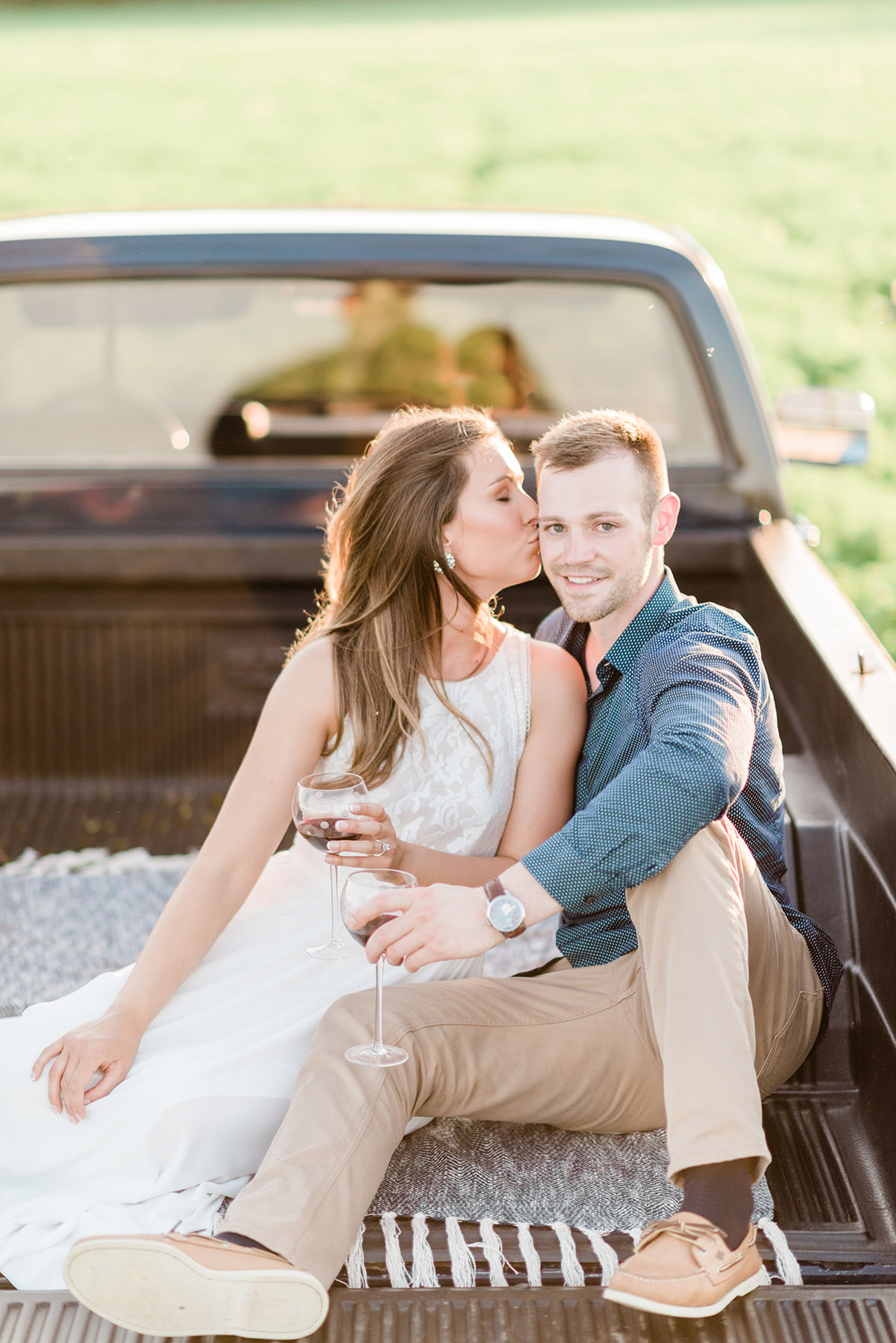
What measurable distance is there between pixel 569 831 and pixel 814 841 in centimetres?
62

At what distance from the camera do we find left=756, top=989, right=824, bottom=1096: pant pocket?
2102 mm

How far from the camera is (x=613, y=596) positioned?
2221 millimetres

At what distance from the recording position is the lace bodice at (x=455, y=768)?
239cm

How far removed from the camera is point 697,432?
3633 mm

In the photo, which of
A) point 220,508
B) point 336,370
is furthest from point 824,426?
point 336,370

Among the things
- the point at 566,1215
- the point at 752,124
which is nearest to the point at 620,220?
the point at 566,1215

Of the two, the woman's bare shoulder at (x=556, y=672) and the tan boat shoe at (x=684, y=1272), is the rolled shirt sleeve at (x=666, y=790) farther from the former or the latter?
the tan boat shoe at (x=684, y=1272)

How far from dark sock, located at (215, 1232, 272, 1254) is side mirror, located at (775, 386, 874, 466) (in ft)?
8.36

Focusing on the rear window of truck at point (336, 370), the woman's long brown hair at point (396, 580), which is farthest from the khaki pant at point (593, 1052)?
the rear window of truck at point (336, 370)

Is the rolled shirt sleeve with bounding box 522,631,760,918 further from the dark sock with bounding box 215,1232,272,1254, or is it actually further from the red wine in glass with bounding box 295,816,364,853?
the dark sock with bounding box 215,1232,272,1254

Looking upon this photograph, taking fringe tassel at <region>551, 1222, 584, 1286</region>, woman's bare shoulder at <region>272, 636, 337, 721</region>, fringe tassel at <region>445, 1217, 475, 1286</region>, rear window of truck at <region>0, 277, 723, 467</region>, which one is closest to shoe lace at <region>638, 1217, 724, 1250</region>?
fringe tassel at <region>551, 1222, 584, 1286</region>

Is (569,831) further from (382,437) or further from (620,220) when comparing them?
(620,220)

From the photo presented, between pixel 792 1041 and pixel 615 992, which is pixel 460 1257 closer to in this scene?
pixel 615 992

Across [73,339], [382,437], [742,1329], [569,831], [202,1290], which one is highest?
[73,339]
